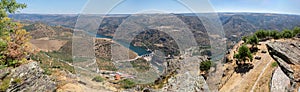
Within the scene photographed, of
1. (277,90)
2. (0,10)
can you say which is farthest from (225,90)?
(0,10)

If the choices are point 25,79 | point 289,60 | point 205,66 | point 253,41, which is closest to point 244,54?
point 205,66

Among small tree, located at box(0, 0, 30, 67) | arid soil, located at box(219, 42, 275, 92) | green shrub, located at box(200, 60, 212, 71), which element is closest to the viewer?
small tree, located at box(0, 0, 30, 67)

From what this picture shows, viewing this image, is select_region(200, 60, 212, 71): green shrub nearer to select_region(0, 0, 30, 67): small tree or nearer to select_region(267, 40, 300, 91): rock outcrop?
select_region(267, 40, 300, 91): rock outcrop

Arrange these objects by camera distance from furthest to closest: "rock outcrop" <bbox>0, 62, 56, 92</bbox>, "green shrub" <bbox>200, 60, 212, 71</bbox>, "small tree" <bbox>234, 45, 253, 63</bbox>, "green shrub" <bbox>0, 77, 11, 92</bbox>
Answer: "small tree" <bbox>234, 45, 253, 63</bbox> → "green shrub" <bbox>200, 60, 212, 71</bbox> → "rock outcrop" <bbox>0, 62, 56, 92</bbox> → "green shrub" <bbox>0, 77, 11, 92</bbox>

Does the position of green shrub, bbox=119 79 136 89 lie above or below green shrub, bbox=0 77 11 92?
below

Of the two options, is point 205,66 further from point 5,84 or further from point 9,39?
point 5,84

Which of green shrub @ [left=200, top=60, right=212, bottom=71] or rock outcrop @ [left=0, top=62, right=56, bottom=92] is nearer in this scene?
rock outcrop @ [left=0, top=62, right=56, bottom=92]

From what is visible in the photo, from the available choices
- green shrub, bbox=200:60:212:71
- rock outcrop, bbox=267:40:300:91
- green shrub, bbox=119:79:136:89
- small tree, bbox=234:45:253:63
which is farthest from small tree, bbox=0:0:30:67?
green shrub, bbox=119:79:136:89
